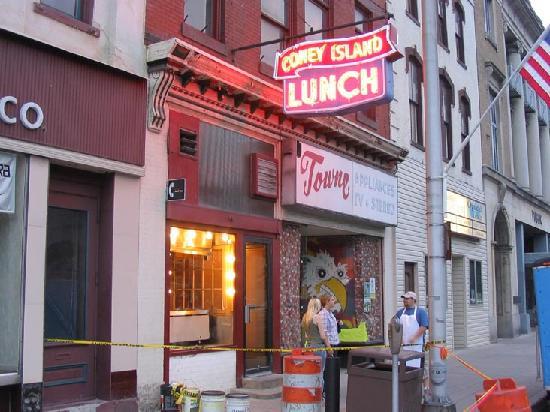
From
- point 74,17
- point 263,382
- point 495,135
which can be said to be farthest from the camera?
point 495,135

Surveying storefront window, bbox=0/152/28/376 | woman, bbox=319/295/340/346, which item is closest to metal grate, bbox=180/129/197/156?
storefront window, bbox=0/152/28/376

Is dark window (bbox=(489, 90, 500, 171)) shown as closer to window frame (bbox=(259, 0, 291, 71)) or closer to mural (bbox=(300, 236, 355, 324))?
mural (bbox=(300, 236, 355, 324))

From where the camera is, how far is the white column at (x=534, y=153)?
33.4 meters

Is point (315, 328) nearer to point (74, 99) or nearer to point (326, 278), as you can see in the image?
point (326, 278)

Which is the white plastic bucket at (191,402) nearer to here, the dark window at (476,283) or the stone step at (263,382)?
the stone step at (263,382)

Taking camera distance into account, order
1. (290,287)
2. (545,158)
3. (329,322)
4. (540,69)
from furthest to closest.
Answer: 1. (545,158)
2. (540,69)
3. (290,287)
4. (329,322)

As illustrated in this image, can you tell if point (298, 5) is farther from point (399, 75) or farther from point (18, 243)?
point (18, 243)

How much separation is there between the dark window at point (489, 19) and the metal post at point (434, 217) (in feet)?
60.9

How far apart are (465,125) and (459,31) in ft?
11.1

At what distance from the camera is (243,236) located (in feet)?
37.9

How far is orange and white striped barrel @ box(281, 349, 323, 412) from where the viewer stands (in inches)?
318

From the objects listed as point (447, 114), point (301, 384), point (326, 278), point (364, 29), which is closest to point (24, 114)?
→ point (301, 384)

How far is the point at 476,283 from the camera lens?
23.2 m

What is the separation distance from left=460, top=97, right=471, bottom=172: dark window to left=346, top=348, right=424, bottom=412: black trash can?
15.8m
